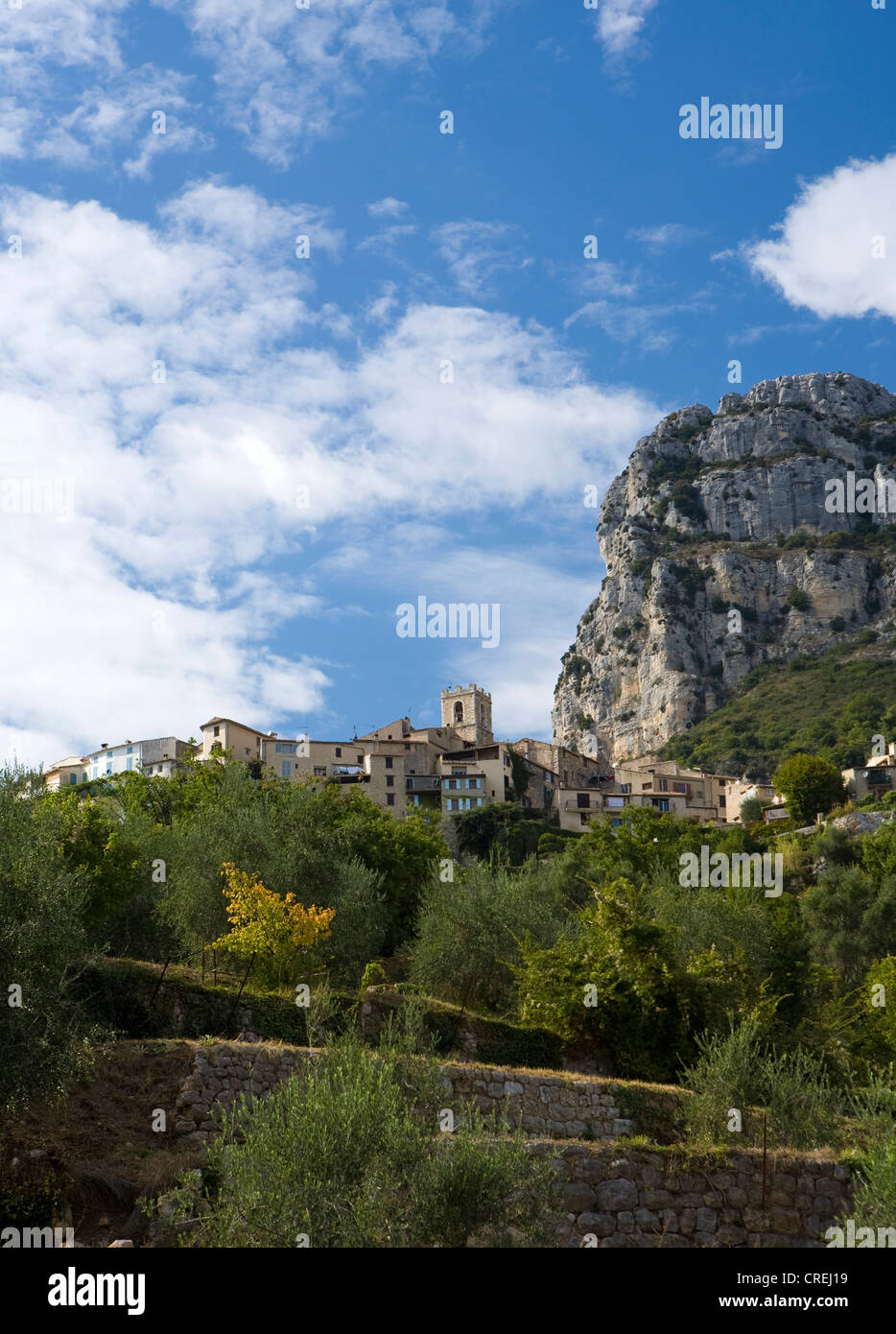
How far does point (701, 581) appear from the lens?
166 m

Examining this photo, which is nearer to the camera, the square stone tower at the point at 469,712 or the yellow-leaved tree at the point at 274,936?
the yellow-leaved tree at the point at 274,936

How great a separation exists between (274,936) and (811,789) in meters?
76.3

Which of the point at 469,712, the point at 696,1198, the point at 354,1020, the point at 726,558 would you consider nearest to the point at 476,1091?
the point at 354,1020

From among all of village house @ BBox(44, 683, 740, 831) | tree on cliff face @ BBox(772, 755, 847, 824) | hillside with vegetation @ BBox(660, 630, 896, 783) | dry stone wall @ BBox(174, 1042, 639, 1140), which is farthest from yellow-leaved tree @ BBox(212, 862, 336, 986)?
hillside with vegetation @ BBox(660, 630, 896, 783)

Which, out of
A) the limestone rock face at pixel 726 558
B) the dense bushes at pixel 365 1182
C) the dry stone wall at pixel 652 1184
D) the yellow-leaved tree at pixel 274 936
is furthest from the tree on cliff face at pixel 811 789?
the dense bushes at pixel 365 1182

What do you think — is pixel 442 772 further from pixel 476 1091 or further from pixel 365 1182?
pixel 365 1182

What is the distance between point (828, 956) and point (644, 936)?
33678 mm

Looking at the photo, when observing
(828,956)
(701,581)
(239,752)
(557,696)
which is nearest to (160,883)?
(828,956)

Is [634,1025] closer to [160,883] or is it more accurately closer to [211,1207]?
[211,1207]

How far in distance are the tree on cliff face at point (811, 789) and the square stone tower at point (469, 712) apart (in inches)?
1474

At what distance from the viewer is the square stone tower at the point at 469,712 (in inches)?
4956

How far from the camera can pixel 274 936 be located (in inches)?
1051

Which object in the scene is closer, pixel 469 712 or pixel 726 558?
pixel 469 712

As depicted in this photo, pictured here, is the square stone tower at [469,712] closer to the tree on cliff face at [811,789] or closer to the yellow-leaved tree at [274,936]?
the tree on cliff face at [811,789]
